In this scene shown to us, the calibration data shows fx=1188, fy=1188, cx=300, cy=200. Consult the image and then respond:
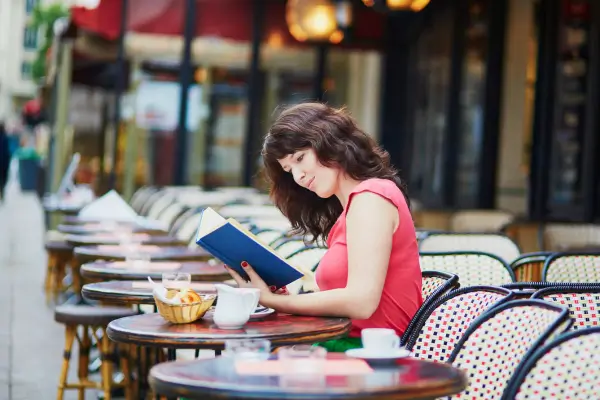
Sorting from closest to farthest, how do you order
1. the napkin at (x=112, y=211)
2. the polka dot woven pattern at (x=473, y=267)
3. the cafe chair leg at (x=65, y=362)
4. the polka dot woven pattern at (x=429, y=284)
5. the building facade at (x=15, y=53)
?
the polka dot woven pattern at (x=429, y=284)
the polka dot woven pattern at (x=473, y=267)
the cafe chair leg at (x=65, y=362)
the napkin at (x=112, y=211)
the building facade at (x=15, y=53)

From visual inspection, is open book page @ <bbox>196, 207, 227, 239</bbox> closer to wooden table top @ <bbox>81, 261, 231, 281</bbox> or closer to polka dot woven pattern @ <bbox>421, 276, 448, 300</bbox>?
polka dot woven pattern @ <bbox>421, 276, 448, 300</bbox>

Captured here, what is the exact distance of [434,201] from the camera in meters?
12.9

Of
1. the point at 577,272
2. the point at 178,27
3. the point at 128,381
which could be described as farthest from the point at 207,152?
the point at 577,272

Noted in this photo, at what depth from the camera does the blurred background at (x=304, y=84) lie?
1142 centimetres

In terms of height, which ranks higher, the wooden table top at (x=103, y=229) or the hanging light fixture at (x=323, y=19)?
the hanging light fixture at (x=323, y=19)

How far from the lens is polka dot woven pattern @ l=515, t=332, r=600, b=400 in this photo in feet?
9.62

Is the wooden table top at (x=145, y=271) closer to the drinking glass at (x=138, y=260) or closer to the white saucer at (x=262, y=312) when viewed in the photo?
the drinking glass at (x=138, y=260)

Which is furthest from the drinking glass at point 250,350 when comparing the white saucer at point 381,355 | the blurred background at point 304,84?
the blurred background at point 304,84

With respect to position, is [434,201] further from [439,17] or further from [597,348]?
[597,348]

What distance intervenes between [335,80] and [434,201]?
2.13m

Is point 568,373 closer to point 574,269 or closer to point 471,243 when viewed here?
point 574,269

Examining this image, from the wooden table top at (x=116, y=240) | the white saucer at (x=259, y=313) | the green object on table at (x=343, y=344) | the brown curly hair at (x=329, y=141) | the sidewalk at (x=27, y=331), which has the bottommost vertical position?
the sidewalk at (x=27, y=331)

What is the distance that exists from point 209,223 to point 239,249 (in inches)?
5.1

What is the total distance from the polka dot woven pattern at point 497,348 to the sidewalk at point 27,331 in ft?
12.1
